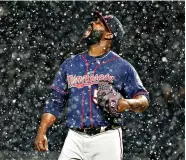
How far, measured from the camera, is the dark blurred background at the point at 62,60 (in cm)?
763

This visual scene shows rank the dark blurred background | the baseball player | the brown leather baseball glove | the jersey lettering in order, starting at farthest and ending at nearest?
the dark blurred background
the jersey lettering
the baseball player
the brown leather baseball glove

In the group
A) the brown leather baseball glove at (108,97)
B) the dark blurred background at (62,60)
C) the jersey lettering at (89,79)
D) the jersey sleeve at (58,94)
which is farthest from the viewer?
the dark blurred background at (62,60)

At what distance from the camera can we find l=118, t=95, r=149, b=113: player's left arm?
4.28 meters

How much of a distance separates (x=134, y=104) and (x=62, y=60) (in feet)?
11.1

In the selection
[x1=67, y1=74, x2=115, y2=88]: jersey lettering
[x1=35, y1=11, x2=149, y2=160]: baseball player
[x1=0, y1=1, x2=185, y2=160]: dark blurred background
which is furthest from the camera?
[x1=0, y1=1, x2=185, y2=160]: dark blurred background

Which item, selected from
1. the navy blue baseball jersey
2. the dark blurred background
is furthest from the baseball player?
the dark blurred background

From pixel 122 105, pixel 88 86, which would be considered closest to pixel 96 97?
pixel 88 86

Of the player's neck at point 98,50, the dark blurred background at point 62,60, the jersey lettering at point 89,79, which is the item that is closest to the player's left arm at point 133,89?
the jersey lettering at point 89,79

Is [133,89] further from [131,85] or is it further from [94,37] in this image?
[94,37]

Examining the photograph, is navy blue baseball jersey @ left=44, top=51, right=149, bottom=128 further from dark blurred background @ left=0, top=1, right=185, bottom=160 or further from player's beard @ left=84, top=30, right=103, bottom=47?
dark blurred background @ left=0, top=1, right=185, bottom=160

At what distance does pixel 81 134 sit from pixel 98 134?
0.13 meters

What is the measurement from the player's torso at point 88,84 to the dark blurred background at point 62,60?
2.95 meters

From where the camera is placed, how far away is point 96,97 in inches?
175

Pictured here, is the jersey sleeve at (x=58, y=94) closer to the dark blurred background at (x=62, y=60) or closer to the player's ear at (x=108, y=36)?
the player's ear at (x=108, y=36)
